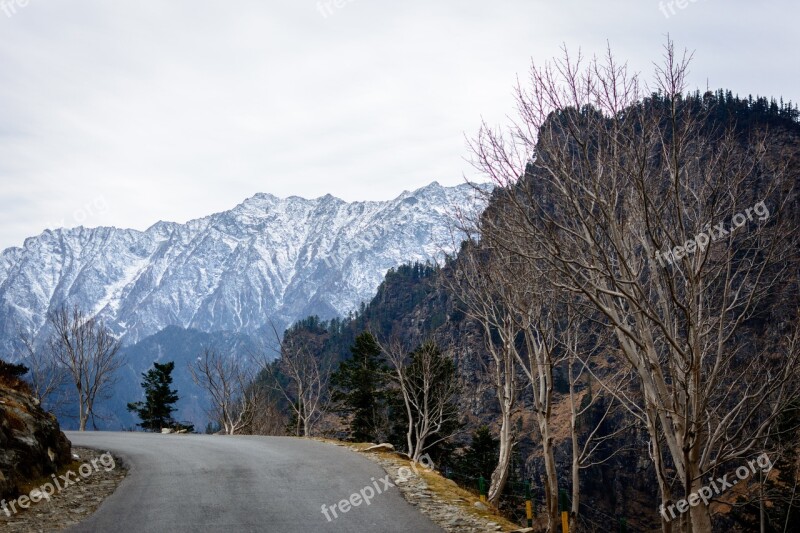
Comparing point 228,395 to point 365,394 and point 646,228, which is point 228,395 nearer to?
point 365,394

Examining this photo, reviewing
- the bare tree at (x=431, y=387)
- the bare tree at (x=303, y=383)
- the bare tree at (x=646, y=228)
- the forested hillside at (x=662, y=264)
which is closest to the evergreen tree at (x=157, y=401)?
the bare tree at (x=303, y=383)

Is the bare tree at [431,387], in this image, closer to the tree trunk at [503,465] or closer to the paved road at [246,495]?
the tree trunk at [503,465]

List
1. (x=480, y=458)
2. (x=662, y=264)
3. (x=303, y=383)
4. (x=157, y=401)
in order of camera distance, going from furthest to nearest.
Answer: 1. (x=157, y=401)
2. (x=303, y=383)
3. (x=480, y=458)
4. (x=662, y=264)

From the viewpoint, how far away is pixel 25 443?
42.1 ft

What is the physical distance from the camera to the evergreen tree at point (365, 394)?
1596 inches

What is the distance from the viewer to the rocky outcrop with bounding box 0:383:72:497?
11.7 m

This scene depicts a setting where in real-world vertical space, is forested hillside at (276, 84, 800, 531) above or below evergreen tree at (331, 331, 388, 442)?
above

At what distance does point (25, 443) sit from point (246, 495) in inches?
195

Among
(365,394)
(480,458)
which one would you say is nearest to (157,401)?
(365,394)

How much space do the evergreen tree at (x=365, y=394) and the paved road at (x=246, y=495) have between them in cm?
2179

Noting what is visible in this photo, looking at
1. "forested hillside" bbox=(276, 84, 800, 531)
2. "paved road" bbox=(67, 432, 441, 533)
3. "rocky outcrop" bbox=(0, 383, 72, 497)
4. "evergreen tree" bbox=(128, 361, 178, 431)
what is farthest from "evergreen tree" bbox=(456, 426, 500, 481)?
"rocky outcrop" bbox=(0, 383, 72, 497)

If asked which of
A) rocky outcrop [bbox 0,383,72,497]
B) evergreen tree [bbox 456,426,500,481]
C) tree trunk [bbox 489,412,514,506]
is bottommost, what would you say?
evergreen tree [bbox 456,426,500,481]

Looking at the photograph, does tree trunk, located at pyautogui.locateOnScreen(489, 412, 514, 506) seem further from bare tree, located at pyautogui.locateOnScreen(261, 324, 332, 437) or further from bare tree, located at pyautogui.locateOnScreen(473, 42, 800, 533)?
bare tree, located at pyautogui.locateOnScreen(261, 324, 332, 437)

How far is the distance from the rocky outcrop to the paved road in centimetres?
168
